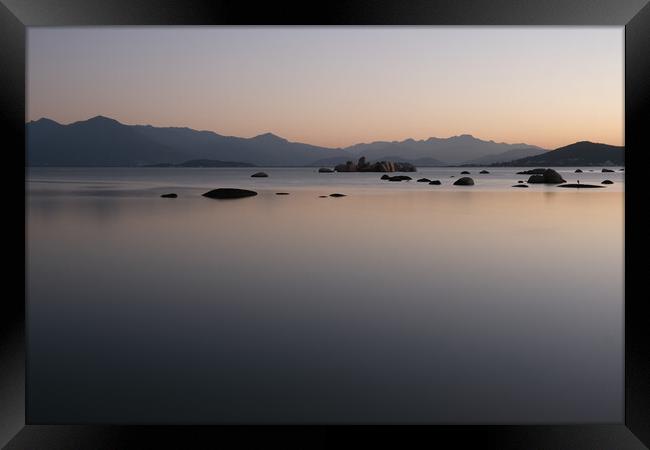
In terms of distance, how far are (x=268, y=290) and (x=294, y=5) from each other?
4.21 metres

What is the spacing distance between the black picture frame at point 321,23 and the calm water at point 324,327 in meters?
0.73

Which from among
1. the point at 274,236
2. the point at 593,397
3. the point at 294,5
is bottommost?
the point at 593,397

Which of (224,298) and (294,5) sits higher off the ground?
(294,5)

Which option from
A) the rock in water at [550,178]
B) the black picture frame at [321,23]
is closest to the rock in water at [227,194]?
the rock in water at [550,178]

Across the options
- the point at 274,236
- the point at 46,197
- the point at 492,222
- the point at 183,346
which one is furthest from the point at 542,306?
the point at 46,197

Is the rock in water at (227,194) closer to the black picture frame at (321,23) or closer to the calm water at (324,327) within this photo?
the calm water at (324,327)

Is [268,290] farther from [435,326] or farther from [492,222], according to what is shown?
[492,222]

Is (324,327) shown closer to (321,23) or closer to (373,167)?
(321,23)

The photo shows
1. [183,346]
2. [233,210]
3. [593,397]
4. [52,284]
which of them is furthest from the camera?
[233,210]

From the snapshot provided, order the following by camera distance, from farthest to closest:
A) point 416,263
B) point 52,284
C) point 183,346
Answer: point 416,263 → point 52,284 → point 183,346

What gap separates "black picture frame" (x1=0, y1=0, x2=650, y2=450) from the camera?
7.79ft

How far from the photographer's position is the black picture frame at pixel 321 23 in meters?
2.38

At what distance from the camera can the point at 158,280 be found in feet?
22.4

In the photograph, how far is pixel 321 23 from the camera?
2.61 meters
